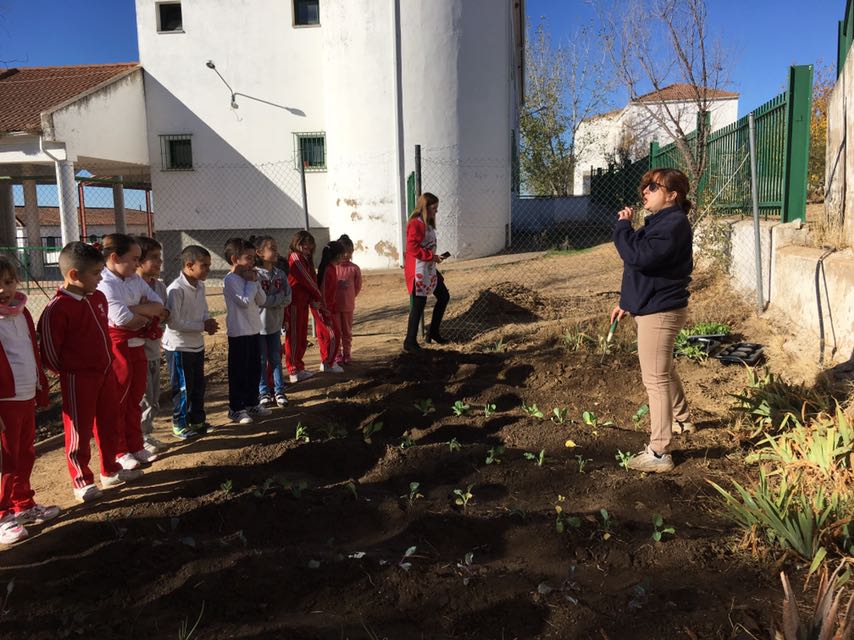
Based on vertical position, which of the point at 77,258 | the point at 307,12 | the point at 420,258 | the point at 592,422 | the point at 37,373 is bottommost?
the point at 592,422

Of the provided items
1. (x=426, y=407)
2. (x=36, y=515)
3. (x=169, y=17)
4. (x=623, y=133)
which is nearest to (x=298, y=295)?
(x=426, y=407)

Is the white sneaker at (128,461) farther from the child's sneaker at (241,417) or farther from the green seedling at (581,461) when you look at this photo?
the green seedling at (581,461)

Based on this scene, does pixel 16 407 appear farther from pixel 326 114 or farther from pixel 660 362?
pixel 326 114

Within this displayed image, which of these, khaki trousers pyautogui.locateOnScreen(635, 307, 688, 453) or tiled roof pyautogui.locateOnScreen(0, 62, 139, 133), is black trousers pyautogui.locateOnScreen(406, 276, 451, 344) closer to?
khaki trousers pyautogui.locateOnScreen(635, 307, 688, 453)

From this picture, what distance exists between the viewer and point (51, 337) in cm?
394

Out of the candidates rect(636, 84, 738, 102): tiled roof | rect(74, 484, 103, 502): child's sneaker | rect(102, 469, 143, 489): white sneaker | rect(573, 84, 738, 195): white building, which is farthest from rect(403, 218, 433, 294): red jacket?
rect(573, 84, 738, 195): white building

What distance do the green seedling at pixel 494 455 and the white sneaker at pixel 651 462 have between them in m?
0.79

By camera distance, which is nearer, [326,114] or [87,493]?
[87,493]

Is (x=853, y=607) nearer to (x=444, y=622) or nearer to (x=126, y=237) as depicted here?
(x=444, y=622)

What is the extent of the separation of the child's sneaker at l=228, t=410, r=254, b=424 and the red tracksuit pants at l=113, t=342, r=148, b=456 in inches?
32.6

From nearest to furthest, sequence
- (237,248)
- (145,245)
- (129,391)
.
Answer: (129,391)
(145,245)
(237,248)

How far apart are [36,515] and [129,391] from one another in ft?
3.21

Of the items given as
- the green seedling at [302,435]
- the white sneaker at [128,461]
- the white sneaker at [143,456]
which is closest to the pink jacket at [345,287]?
the green seedling at [302,435]

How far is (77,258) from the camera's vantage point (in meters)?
3.98
